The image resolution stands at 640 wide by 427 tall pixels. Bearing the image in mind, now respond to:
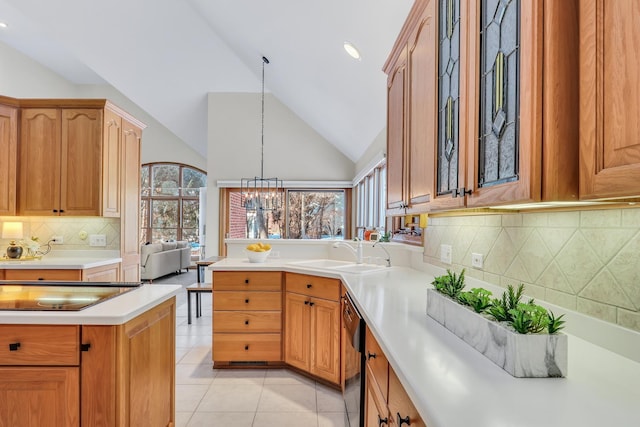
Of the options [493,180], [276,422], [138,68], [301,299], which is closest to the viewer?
[493,180]

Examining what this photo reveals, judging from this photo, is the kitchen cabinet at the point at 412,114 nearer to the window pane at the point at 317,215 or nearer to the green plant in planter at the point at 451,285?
the green plant in planter at the point at 451,285

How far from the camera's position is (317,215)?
7.43 m

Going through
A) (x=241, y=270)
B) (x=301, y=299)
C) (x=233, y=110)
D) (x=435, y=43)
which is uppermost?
(x=233, y=110)

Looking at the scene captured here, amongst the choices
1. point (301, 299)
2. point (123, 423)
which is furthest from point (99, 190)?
point (123, 423)

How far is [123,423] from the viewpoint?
1403mm

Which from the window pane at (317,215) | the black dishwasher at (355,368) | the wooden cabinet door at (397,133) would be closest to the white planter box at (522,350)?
the black dishwasher at (355,368)

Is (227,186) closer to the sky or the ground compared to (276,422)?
closer to the sky

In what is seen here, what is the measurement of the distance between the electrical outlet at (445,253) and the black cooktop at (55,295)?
70.1 inches

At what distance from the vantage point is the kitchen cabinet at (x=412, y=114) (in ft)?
5.00

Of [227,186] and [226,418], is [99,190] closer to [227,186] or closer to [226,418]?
[226,418]

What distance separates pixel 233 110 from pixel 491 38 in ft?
21.0

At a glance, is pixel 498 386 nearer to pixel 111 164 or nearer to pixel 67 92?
pixel 111 164

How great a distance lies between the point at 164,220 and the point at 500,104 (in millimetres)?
10000

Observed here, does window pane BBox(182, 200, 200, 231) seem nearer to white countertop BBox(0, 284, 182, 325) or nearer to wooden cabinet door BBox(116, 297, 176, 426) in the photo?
wooden cabinet door BBox(116, 297, 176, 426)
